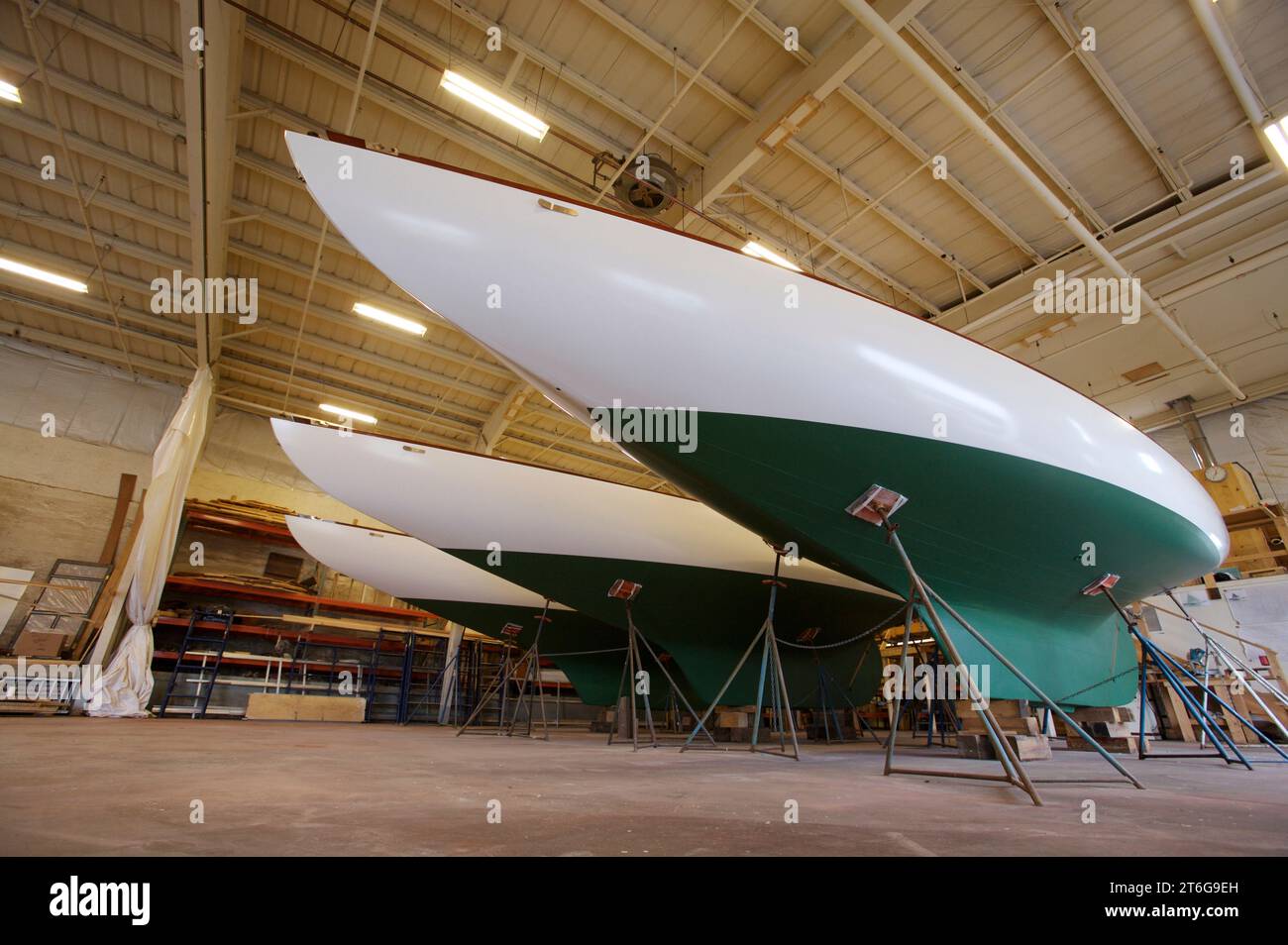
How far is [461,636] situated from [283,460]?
460 centimetres

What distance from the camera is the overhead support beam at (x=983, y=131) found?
3885 millimetres

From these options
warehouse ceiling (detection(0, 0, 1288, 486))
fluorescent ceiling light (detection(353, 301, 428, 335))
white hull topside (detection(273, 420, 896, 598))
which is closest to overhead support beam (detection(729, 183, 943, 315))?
warehouse ceiling (detection(0, 0, 1288, 486))

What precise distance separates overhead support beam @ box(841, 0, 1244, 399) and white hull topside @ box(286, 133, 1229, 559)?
275 centimetres

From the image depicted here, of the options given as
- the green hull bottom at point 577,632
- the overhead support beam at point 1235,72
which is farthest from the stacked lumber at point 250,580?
the overhead support beam at point 1235,72

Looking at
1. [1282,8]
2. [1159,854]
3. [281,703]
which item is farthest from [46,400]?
[1282,8]

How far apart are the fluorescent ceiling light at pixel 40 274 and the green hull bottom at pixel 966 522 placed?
28.7 feet

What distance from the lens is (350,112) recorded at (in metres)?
5.05

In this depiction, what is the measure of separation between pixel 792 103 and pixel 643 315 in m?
3.91

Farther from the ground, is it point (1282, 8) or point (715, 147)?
point (1282, 8)

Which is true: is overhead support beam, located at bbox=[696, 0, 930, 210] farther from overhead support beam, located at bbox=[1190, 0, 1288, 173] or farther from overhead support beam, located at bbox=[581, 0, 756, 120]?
overhead support beam, located at bbox=[1190, 0, 1288, 173]

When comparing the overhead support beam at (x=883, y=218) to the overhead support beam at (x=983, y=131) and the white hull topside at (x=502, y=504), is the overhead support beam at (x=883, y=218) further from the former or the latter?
the white hull topside at (x=502, y=504)

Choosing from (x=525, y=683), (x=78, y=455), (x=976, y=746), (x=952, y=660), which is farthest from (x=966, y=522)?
(x=78, y=455)
